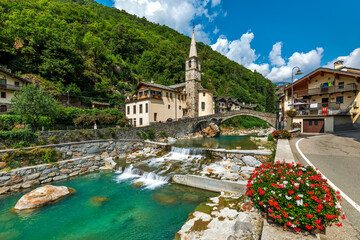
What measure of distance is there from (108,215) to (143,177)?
4.64 meters

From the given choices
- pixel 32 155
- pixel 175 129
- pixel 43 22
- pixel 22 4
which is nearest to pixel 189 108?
pixel 175 129

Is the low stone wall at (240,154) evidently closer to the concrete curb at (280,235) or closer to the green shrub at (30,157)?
the concrete curb at (280,235)

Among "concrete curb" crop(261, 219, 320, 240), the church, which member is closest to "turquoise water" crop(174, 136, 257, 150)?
the church

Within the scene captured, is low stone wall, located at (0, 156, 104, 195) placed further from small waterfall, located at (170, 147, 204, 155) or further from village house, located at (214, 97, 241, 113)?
village house, located at (214, 97, 241, 113)

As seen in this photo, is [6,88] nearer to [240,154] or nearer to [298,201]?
[240,154]

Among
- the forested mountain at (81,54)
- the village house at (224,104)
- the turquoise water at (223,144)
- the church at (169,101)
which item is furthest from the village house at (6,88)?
the village house at (224,104)

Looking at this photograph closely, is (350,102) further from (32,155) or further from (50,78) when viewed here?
(50,78)

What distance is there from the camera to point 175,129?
3284cm

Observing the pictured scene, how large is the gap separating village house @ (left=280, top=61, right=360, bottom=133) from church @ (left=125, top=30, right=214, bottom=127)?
876 inches

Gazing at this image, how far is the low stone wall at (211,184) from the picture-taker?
28.4ft

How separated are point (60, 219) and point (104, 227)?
2742mm

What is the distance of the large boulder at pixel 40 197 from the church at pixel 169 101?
22.5 metres

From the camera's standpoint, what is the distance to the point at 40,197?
8.94m

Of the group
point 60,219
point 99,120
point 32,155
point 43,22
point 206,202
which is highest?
point 43,22
